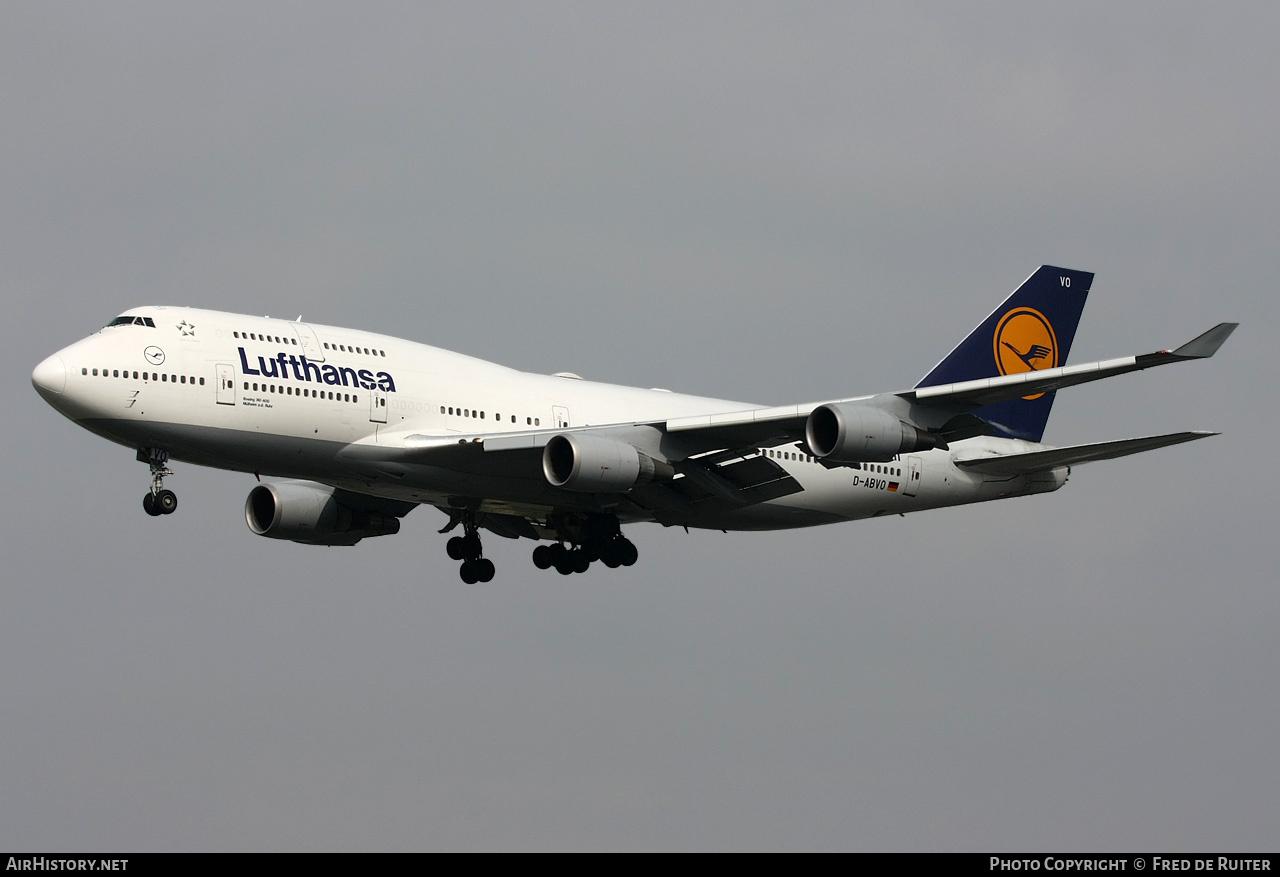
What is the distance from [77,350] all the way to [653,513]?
50.9ft

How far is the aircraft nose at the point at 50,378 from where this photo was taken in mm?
38250

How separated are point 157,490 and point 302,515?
787 centimetres

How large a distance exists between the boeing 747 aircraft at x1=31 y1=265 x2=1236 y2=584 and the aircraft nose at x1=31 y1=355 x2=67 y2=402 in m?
0.05

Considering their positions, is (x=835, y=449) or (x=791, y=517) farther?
(x=791, y=517)

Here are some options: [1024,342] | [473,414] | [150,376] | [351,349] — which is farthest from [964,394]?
[150,376]

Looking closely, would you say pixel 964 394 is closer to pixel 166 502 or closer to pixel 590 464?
pixel 590 464

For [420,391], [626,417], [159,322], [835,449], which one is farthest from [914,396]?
[159,322]

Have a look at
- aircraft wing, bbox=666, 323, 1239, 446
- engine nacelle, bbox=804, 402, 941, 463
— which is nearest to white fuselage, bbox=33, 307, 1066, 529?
aircraft wing, bbox=666, 323, 1239, 446

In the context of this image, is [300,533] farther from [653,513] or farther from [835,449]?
[835,449]

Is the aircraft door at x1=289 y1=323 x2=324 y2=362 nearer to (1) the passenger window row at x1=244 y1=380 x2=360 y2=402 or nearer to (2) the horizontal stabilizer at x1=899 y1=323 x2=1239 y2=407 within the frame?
(1) the passenger window row at x1=244 y1=380 x2=360 y2=402

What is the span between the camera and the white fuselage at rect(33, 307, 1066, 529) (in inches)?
1529

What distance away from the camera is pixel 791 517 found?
48250mm
